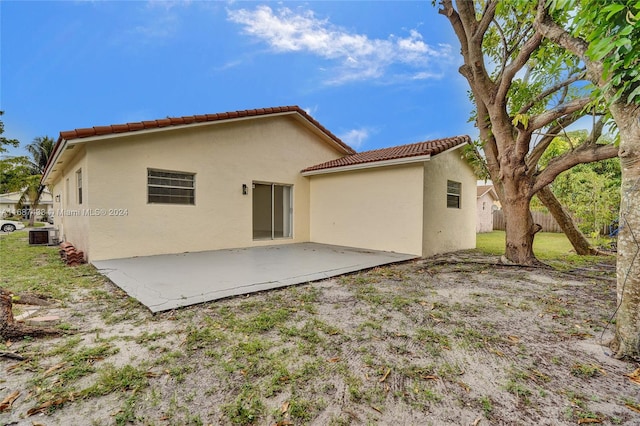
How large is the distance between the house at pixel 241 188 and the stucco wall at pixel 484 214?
10.6 metres

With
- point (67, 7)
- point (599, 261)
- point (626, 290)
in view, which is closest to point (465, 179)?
point (599, 261)

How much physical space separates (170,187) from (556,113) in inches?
386

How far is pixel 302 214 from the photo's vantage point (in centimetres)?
1132

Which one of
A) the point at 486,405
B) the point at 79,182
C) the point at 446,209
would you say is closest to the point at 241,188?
the point at 79,182

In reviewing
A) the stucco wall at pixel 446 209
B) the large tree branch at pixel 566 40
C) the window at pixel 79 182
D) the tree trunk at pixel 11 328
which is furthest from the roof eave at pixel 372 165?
the tree trunk at pixel 11 328

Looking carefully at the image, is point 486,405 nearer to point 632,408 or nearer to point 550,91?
point 632,408

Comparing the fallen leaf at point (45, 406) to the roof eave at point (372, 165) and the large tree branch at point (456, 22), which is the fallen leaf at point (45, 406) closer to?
the roof eave at point (372, 165)

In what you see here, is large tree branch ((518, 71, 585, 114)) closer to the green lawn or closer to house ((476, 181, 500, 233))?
the green lawn

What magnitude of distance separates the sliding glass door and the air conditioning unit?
8.35 m

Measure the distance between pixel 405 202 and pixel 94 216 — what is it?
334 inches

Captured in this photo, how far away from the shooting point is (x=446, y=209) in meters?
9.44

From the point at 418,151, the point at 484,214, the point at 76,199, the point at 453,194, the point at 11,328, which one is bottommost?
the point at 11,328

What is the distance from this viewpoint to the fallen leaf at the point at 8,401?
1.91 meters

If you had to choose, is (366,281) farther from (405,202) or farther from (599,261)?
(599,261)
